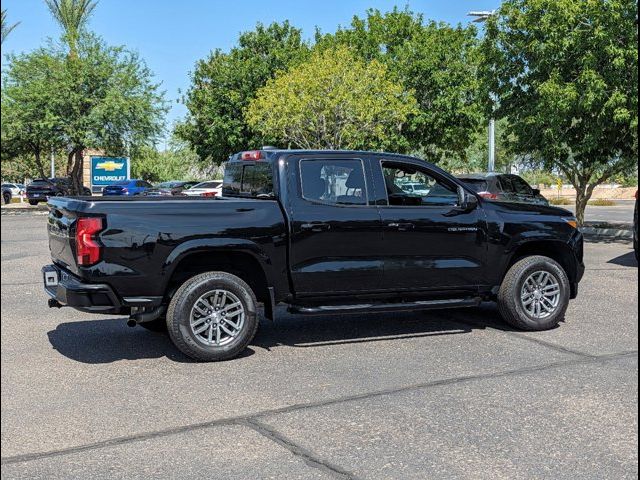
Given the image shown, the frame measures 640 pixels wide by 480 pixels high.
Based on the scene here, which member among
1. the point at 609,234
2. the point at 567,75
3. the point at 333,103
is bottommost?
the point at 609,234

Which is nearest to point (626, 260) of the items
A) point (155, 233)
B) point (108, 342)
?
point (108, 342)

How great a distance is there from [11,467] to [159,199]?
3.01m

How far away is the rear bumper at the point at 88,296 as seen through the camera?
6.02 meters

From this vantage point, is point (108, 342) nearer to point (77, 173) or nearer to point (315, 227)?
point (315, 227)

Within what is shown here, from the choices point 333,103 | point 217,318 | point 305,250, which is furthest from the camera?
point 333,103

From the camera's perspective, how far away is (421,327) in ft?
26.1

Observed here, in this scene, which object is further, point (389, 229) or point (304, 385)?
point (389, 229)

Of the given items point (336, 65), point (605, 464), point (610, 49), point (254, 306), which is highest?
point (336, 65)

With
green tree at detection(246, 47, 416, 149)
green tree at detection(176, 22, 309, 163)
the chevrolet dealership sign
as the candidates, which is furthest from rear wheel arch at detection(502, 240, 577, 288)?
the chevrolet dealership sign

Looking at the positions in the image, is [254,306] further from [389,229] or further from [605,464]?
[605,464]

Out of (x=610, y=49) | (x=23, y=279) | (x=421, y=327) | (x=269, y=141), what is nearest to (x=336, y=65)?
(x=269, y=141)

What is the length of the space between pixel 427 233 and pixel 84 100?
32121mm

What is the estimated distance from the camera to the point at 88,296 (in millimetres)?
6035

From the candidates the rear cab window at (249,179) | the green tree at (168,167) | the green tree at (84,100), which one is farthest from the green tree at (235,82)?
the green tree at (168,167)
